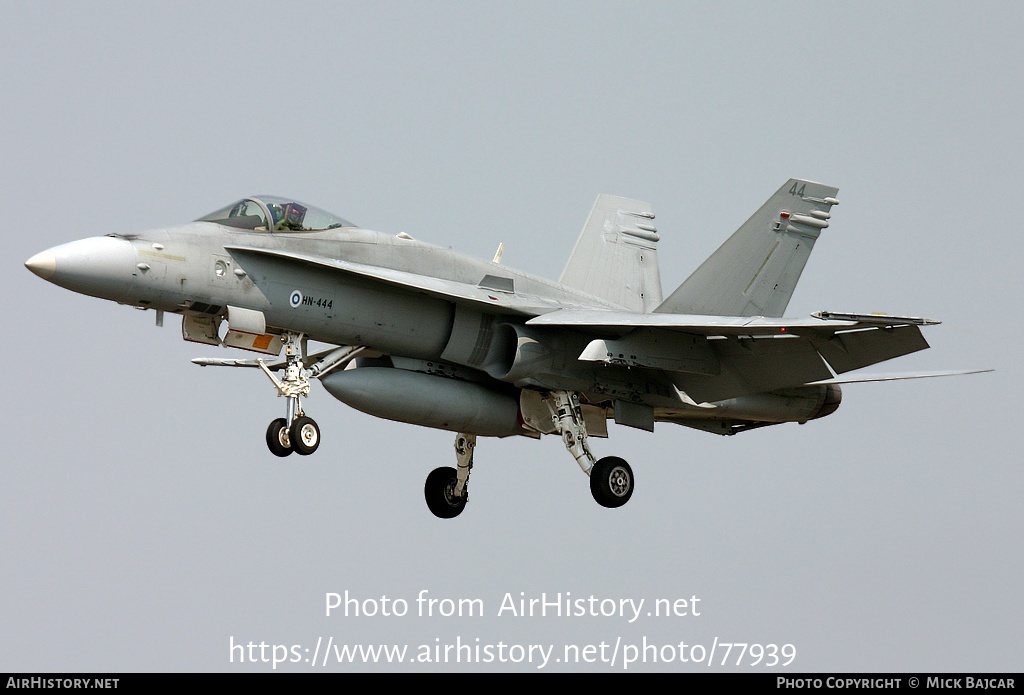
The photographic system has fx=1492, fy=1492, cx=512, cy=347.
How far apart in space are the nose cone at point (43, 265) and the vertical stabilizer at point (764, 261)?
25.2ft

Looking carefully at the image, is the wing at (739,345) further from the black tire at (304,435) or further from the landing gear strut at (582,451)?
the black tire at (304,435)

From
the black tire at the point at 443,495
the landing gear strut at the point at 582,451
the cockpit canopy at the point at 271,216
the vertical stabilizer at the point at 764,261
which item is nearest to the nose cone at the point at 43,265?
the cockpit canopy at the point at 271,216

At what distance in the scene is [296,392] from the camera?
15.9m

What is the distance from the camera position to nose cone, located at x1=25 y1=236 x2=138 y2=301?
579 inches

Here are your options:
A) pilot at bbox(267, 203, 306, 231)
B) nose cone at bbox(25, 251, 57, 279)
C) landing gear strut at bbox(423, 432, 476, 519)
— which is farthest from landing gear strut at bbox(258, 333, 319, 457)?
landing gear strut at bbox(423, 432, 476, 519)

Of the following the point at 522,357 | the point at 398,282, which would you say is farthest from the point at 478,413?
the point at 398,282

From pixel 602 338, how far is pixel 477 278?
164cm

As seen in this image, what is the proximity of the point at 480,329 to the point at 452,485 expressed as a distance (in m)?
2.91

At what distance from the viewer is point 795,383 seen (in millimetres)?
17906

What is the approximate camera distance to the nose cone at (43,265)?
1466 centimetres

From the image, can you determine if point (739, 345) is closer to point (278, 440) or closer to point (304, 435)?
point (304, 435)

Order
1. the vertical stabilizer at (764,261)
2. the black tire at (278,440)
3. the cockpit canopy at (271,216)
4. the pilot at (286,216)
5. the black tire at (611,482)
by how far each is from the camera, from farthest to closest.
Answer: the vertical stabilizer at (764,261) → the black tire at (611,482) → the pilot at (286,216) → the cockpit canopy at (271,216) → the black tire at (278,440)

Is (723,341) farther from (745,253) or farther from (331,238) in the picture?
(331,238)

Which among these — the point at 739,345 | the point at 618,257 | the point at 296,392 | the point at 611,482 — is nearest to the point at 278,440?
the point at 296,392
